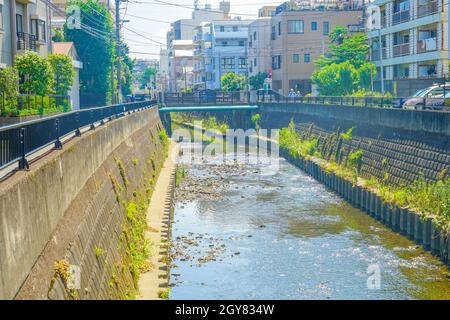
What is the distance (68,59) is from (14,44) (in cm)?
841

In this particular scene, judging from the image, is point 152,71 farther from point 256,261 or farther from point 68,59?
point 256,261

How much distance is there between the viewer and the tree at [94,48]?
67.0 metres

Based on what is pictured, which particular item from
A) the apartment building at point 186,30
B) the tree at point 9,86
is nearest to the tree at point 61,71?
the tree at point 9,86

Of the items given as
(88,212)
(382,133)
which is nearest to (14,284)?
(88,212)

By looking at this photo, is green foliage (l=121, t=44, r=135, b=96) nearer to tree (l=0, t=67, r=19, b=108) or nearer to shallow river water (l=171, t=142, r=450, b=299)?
tree (l=0, t=67, r=19, b=108)

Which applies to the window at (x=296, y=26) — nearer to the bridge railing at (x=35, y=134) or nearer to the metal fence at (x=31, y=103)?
the metal fence at (x=31, y=103)

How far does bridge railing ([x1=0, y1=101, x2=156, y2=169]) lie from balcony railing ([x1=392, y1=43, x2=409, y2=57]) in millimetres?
38884

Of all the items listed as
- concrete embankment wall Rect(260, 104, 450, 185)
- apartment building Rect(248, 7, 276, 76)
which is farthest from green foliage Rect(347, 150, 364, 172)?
apartment building Rect(248, 7, 276, 76)

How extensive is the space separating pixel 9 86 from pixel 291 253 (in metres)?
18.9

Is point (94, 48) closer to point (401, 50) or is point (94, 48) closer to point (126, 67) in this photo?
point (126, 67)

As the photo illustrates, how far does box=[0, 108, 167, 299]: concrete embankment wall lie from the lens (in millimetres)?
9516

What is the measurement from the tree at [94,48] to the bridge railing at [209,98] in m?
10.8

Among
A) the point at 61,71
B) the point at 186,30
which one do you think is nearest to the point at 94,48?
the point at 61,71

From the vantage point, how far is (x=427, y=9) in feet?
171
